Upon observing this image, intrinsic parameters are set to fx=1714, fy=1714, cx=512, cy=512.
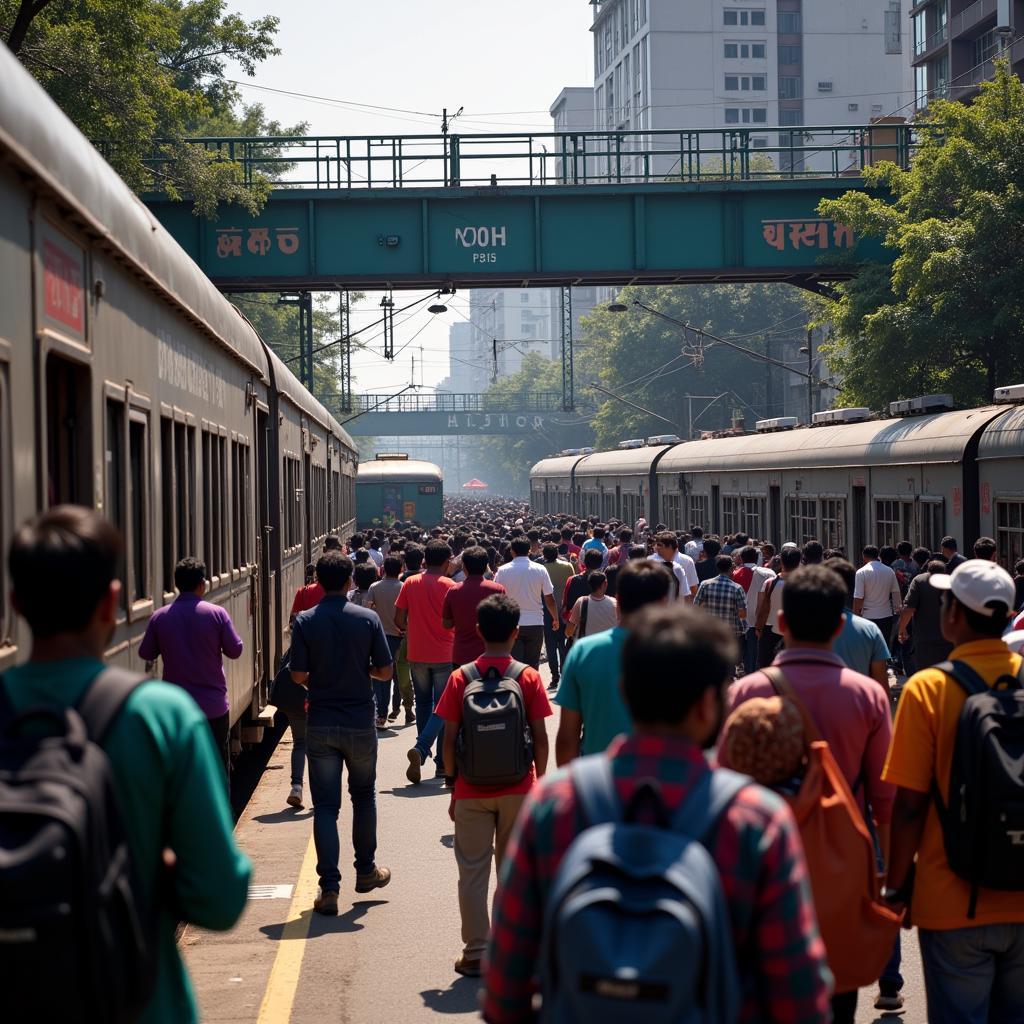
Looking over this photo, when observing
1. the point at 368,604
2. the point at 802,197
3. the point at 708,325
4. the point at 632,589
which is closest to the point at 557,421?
the point at 708,325

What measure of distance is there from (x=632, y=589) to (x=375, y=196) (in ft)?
75.7

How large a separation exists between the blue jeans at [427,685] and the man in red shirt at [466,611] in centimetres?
129

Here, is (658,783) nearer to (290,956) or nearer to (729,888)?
(729,888)

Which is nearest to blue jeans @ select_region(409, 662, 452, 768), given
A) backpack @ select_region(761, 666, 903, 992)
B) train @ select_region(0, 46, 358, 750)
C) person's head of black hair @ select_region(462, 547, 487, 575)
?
train @ select_region(0, 46, 358, 750)

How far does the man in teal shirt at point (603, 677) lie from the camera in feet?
19.1

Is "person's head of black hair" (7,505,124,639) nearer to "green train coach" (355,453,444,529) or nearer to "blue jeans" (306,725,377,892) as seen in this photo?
"blue jeans" (306,725,377,892)

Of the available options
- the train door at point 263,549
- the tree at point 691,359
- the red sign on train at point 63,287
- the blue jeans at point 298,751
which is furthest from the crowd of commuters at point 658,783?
the tree at point 691,359

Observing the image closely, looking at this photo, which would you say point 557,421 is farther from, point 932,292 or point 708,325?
point 932,292

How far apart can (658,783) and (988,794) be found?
1981 mm

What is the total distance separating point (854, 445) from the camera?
22.3 meters

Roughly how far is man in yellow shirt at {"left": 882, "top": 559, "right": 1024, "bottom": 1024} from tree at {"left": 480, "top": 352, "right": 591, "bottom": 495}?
362 ft

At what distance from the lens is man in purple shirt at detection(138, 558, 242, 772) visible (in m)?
8.00

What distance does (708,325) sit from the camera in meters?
86.1

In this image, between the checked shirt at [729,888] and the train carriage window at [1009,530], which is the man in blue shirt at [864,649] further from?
the train carriage window at [1009,530]
